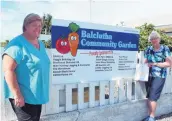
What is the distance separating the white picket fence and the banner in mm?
112

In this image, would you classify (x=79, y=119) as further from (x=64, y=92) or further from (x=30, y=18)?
(x=30, y=18)

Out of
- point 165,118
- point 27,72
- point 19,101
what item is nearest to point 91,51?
point 27,72

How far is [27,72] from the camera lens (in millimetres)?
2912

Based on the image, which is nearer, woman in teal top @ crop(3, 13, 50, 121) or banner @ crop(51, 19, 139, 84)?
woman in teal top @ crop(3, 13, 50, 121)

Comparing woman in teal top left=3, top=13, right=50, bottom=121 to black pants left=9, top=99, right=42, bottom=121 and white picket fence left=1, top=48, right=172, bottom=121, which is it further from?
white picket fence left=1, top=48, right=172, bottom=121

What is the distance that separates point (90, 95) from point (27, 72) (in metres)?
1.69

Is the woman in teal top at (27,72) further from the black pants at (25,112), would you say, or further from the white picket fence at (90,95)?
the white picket fence at (90,95)

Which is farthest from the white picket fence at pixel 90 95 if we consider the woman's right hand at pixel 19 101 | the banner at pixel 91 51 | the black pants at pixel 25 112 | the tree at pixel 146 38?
the tree at pixel 146 38

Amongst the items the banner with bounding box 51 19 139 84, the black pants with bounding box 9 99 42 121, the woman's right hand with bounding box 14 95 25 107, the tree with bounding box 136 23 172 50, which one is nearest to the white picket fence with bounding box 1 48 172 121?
the banner with bounding box 51 19 139 84

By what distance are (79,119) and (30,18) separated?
1834 mm

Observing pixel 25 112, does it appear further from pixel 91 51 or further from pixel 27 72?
pixel 91 51

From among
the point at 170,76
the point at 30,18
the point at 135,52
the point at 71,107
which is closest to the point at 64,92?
the point at 71,107

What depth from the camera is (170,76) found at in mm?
6035

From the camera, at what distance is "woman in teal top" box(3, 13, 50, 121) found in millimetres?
2793
